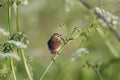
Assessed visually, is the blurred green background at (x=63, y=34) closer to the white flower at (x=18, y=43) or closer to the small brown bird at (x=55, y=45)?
the small brown bird at (x=55, y=45)

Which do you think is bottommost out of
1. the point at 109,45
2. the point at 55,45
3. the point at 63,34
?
the point at 55,45

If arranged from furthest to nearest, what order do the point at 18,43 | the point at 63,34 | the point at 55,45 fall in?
1. the point at 63,34
2. the point at 55,45
3. the point at 18,43

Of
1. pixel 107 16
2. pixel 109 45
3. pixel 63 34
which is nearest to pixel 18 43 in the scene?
pixel 107 16

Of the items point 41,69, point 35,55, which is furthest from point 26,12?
point 41,69

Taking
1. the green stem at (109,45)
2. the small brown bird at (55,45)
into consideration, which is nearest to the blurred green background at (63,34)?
the green stem at (109,45)

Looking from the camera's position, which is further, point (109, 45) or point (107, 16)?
point (109, 45)

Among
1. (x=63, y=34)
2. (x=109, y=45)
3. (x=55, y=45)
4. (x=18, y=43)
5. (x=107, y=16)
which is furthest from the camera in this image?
(x=109, y=45)

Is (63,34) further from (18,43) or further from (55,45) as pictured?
(18,43)

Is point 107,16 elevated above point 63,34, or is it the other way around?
point 63,34
